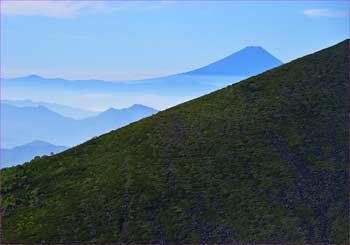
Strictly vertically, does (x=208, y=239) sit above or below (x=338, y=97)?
below

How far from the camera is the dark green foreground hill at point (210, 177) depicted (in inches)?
818

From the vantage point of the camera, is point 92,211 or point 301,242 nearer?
point 301,242

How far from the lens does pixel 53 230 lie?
20984 millimetres

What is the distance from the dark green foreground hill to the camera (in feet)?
68.1

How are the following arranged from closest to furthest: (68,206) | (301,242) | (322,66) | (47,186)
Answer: (301,242) → (68,206) → (47,186) → (322,66)

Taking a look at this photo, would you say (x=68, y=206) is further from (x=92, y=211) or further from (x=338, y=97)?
(x=338, y=97)

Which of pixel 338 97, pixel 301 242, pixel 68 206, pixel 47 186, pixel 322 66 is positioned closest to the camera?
pixel 301 242

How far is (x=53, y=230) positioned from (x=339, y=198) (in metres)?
11.9

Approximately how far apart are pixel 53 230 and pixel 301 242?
9607mm

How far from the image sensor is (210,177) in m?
23.8

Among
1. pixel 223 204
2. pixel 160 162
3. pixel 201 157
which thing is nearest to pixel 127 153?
pixel 160 162

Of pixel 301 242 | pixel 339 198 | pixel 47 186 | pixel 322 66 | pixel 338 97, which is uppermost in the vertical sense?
pixel 322 66

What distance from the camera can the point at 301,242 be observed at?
19.6 meters

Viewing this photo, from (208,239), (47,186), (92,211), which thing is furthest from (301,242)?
(47,186)
